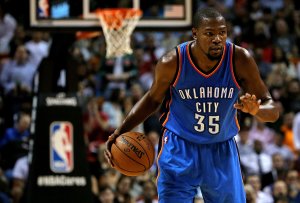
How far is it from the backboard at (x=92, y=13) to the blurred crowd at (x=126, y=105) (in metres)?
0.59

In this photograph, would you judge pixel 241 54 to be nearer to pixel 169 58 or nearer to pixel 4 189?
pixel 169 58

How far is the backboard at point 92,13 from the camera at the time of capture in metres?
8.40

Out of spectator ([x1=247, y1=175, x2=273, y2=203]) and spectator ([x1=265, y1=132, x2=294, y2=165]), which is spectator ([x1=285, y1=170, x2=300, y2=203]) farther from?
spectator ([x1=265, y1=132, x2=294, y2=165])

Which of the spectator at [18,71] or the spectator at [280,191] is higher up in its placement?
the spectator at [18,71]

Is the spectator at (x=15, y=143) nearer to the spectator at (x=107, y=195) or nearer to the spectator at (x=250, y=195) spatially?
the spectator at (x=107, y=195)

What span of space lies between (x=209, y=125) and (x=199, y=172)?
0.34m

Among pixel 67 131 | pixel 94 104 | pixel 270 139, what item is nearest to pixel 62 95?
pixel 67 131

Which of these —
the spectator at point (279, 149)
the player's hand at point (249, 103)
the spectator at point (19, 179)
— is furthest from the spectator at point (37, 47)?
the player's hand at point (249, 103)

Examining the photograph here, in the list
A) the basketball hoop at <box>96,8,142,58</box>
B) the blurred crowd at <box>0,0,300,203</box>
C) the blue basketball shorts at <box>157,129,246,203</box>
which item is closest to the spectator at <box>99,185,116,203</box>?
the blurred crowd at <box>0,0,300,203</box>

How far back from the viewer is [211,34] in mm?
4957

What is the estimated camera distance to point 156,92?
5.30m

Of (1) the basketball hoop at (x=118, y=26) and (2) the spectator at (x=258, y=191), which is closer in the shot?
(1) the basketball hoop at (x=118, y=26)

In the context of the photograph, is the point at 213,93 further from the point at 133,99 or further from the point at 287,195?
the point at 133,99

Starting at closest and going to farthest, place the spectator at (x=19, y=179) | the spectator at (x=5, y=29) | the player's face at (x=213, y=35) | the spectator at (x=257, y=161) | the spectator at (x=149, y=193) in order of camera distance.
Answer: the player's face at (x=213, y=35) < the spectator at (x=149, y=193) < the spectator at (x=19, y=179) < the spectator at (x=257, y=161) < the spectator at (x=5, y=29)
